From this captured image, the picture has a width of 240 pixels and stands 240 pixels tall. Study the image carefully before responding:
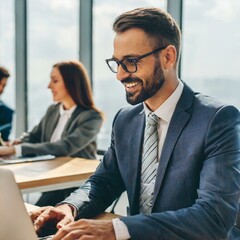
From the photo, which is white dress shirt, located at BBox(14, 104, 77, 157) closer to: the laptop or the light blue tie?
the light blue tie

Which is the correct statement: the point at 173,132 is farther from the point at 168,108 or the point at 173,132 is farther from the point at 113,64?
the point at 113,64

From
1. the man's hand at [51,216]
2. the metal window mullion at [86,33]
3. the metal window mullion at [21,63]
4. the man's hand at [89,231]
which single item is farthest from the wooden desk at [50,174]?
the metal window mullion at [21,63]

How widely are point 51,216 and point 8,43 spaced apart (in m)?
4.48

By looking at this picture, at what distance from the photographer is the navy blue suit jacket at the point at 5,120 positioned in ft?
15.3

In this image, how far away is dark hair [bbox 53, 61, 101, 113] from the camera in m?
3.98

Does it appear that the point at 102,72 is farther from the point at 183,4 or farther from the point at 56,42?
the point at 183,4

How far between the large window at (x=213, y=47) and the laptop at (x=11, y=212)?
2522mm

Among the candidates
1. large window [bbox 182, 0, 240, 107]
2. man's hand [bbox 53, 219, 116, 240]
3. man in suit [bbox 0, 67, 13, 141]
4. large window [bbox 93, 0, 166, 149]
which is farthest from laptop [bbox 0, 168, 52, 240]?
man in suit [bbox 0, 67, 13, 141]

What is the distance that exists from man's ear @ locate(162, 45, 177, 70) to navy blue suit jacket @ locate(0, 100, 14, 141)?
3.13m

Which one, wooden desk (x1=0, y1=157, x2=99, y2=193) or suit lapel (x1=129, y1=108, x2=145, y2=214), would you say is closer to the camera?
suit lapel (x1=129, y1=108, x2=145, y2=214)

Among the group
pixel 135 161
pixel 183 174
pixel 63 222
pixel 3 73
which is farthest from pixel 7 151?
pixel 183 174

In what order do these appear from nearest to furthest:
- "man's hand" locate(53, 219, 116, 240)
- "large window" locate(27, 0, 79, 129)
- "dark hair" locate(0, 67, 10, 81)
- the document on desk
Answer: "man's hand" locate(53, 219, 116, 240) < the document on desk < "dark hair" locate(0, 67, 10, 81) < "large window" locate(27, 0, 79, 129)

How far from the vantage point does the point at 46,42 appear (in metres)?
5.26

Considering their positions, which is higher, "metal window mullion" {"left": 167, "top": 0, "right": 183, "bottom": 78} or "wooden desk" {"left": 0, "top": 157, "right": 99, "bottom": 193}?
"metal window mullion" {"left": 167, "top": 0, "right": 183, "bottom": 78}
